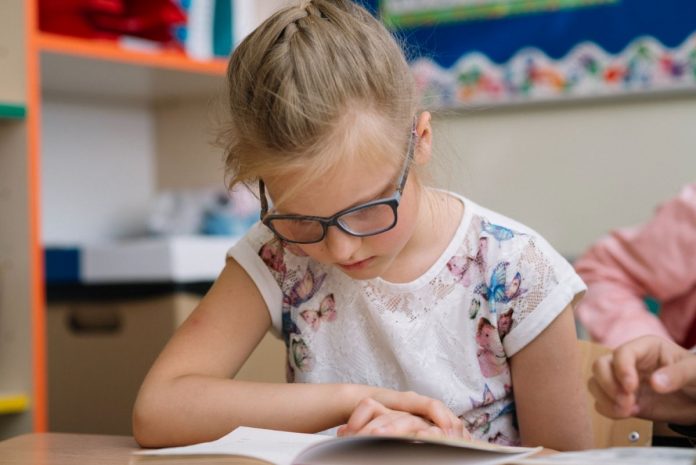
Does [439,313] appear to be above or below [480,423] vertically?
above

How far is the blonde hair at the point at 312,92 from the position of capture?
90 cm

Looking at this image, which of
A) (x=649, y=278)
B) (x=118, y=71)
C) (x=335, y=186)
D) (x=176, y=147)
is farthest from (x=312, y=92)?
(x=176, y=147)

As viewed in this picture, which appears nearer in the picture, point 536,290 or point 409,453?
point 409,453

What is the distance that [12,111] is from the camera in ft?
5.39

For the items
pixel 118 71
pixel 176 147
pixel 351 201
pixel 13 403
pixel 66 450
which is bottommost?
pixel 13 403

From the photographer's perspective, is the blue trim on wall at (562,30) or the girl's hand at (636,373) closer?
the girl's hand at (636,373)

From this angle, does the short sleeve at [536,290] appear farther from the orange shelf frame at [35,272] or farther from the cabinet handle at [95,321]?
the cabinet handle at [95,321]

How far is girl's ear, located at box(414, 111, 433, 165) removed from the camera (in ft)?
3.23

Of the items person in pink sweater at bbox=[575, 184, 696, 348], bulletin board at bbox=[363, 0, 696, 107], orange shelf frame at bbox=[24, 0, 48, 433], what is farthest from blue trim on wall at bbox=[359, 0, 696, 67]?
orange shelf frame at bbox=[24, 0, 48, 433]

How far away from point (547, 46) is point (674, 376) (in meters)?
1.49

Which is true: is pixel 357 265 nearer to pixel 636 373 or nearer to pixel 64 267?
pixel 636 373

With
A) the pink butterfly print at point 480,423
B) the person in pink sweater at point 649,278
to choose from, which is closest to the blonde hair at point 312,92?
the pink butterfly print at point 480,423

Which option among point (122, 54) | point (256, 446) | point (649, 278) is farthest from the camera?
point (122, 54)

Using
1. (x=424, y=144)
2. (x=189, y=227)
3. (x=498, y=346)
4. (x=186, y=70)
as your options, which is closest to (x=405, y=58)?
(x=424, y=144)
